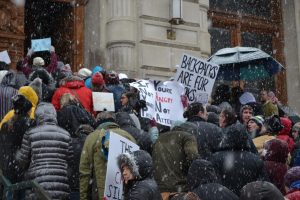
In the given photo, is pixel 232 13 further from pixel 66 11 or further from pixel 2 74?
pixel 2 74

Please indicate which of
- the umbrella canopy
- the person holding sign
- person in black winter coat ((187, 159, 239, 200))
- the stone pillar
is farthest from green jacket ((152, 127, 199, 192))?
the stone pillar

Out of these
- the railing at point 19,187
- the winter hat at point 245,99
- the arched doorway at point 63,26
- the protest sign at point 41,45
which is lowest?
the railing at point 19,187

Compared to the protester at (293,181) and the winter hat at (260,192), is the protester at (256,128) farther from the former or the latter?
the winter hat at (260,192)

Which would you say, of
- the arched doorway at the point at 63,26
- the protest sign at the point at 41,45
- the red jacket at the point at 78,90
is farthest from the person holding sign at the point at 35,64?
the arched doorway at the point at 63,26

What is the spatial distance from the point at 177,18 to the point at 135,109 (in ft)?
19.3

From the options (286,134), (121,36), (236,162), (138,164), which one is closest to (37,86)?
(236,162)

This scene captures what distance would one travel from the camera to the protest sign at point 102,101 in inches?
349

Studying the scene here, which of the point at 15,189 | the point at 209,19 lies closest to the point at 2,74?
the point at 15,189

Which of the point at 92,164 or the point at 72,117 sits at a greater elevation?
the point at 72,117

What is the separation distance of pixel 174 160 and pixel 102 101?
8.44 ft

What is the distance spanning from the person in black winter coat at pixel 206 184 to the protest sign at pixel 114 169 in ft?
3.33

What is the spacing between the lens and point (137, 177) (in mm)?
5281

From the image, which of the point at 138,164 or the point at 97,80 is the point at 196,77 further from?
the point at 138,164

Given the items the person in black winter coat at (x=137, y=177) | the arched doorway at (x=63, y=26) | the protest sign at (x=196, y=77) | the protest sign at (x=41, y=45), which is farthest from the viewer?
the arched doorway at (x=63, y=26)
